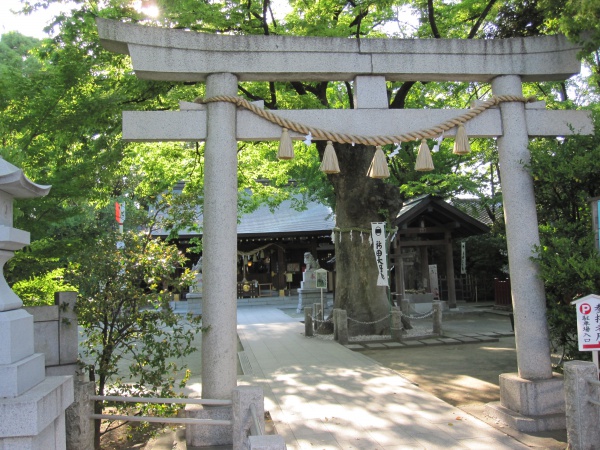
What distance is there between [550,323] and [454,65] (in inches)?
139

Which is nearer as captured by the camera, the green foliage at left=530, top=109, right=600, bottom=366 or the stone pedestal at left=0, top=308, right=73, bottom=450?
the stone pedestal at left=0, top=308, right=73, bottom=450

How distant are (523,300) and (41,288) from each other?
630 cm

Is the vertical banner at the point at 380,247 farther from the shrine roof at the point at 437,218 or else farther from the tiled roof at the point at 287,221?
the tiled roof at the point at 287,221

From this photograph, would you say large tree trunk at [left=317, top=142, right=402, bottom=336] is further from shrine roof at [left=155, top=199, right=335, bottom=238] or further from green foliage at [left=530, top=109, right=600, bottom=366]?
shrine roof at [left=155, top=199, right=335, bottom=238]

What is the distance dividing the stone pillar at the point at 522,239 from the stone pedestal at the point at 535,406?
140 millimetres

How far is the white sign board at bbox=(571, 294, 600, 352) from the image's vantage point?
477 cm

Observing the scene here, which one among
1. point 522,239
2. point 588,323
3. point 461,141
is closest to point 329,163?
point 461,141

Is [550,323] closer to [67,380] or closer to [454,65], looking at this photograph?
[454,65]

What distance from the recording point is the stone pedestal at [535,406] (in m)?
5.35

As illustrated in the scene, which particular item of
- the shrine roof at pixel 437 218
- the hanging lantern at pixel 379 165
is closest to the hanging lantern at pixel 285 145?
the hanging lantern at pixel 379 165

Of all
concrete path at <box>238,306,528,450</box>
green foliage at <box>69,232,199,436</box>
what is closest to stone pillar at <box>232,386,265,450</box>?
concrete path at <box>238,306,528,450</box>

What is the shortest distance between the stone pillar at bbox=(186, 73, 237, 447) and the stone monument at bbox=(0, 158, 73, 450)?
1893mm

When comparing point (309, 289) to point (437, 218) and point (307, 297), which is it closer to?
point (307, 297)

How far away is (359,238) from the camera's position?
42.0 ft
